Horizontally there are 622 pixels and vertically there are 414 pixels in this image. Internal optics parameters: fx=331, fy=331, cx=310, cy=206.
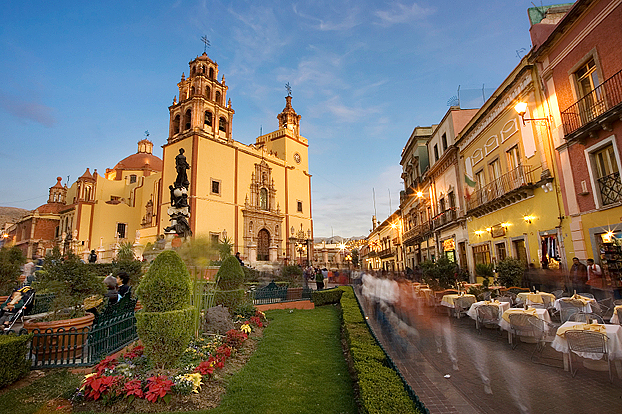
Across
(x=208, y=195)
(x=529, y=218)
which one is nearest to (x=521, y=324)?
(x=529, y=218)

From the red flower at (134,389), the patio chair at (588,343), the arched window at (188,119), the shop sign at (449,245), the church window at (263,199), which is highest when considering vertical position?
the arched window at (188,119)

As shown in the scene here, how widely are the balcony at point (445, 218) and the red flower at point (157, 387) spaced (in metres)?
18.7

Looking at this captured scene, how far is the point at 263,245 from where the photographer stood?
3469cm

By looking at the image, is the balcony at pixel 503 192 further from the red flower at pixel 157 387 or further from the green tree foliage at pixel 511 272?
the red flower at pixel 157 387

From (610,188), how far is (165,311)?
11.4 meters

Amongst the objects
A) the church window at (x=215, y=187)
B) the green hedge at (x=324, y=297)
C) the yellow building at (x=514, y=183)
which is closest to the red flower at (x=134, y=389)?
the green hedge at (x=324, y=297)

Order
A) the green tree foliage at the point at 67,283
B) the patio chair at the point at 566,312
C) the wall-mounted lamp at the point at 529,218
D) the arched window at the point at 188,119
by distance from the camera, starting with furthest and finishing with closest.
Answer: the arched window at the point at 188,119 < the wall-mounted lamp at the point at 529,218 < the patio chair at the point at 566,312 < the green tree foliage at the point at 67,283

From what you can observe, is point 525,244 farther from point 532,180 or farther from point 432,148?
point 432,148

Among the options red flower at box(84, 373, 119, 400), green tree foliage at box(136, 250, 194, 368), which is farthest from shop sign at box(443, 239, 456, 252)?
red flower at box(84, 373, 119, 400)

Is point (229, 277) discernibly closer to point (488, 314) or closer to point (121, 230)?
point (488, 314)

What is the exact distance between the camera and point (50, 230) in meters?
40.5

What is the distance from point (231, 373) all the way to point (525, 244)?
1242cm

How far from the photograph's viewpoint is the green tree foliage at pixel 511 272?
1144 cm

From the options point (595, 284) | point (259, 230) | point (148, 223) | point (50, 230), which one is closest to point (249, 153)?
point (259, 230)
